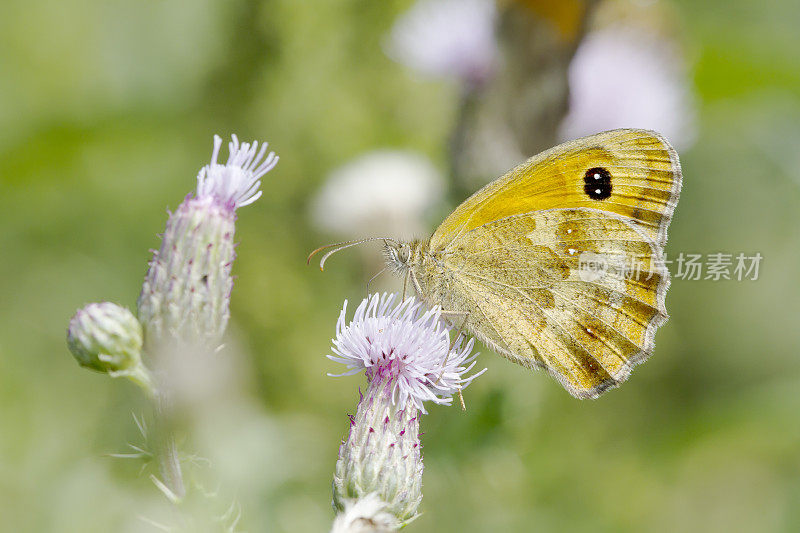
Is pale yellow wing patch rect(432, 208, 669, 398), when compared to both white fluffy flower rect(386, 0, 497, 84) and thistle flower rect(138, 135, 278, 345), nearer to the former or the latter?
thistle flower rect(138, 135, 278, 345)

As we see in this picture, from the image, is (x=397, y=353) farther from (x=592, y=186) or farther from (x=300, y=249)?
(x=300, y=249)

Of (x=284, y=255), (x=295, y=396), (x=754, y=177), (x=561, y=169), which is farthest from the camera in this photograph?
(x=754, y=177)

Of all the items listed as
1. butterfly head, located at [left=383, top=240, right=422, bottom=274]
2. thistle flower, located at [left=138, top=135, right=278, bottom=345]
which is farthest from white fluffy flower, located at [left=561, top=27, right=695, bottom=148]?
thistle flower, located at [left=138, top=135, right=278, bottom=345]

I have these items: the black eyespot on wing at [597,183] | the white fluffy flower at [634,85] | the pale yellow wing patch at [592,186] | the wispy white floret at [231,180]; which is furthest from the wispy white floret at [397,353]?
the white fluffy flower at [634,85]

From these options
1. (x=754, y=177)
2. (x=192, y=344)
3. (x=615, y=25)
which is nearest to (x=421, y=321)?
(x=192, y=344)

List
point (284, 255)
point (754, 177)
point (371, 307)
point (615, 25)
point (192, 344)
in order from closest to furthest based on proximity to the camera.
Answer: point (192, 344), point (371, 307), point (284, 255), point (615, 25), point (754, 177)

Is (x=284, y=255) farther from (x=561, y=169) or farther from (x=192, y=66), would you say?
(x=561, y=169)

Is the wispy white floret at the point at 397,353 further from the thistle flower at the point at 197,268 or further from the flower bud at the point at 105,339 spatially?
the flower bud at the point at 105,339
